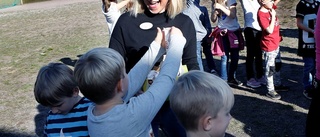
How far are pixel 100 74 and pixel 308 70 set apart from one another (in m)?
3.44

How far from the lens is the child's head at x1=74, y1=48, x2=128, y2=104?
1.80 m

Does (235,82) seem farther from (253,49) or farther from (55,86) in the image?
(55,86)

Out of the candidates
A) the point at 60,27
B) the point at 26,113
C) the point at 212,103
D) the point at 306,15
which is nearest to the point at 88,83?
the point at 212,103

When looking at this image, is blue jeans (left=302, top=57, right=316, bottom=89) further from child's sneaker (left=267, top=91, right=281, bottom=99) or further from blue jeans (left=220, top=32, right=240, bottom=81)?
blue jeans (left=220, top=32, right=240, bottom=81)

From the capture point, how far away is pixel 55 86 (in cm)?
209

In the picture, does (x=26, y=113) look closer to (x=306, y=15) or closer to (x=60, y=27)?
(x=306, y=15)

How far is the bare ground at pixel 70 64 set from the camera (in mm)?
4410

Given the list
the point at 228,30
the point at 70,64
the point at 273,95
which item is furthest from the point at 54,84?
the point at 70,64

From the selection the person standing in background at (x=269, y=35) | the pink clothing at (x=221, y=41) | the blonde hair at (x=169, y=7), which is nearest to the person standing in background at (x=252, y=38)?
the pink clothing at (x=221, y=41)

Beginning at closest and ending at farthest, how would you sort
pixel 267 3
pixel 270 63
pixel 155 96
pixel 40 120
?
pixel 155 96 → pixel 267 3 → pixel 270 63 → pixel 40 120

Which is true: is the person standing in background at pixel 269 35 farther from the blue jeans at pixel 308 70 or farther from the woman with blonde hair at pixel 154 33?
the woman with blonde hair at pixel 154 33

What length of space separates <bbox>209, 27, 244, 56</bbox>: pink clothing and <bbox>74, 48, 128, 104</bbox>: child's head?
3594 mm

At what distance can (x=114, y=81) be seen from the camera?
1.83 metres

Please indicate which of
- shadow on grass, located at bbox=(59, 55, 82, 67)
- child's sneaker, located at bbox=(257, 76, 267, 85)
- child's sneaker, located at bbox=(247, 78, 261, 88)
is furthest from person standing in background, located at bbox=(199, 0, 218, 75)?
shadow on grass, located at bbox=(59, 55, 82, 67)
